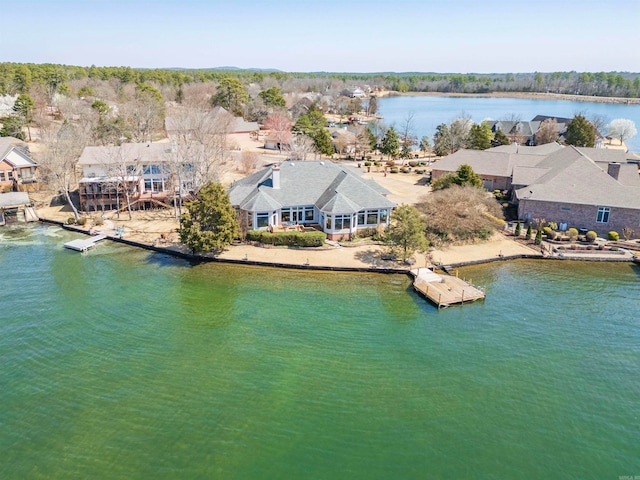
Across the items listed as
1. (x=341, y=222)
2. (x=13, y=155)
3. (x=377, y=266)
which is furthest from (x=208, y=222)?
(x=13, y=155)

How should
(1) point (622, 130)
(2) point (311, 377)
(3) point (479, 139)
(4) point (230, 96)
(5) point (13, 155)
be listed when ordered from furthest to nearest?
(4) point (230, 96), (1) point (622, 130), (3) point (479, 139), (5) point (13, 155), (2) point (311, 377)

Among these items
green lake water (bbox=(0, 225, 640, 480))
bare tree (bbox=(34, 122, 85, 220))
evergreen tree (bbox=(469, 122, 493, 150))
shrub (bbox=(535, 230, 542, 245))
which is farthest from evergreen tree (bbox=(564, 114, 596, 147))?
bare tree (bbox=(34, 122, 85, 220))

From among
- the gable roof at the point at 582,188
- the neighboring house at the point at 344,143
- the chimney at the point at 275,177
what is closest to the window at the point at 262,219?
the chimney at the point at 275,177

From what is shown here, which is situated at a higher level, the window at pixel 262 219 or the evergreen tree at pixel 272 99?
the evergreen tree at pixel 272 99

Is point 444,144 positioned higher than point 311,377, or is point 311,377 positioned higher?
point 444,144

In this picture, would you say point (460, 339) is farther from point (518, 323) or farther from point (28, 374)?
point (28, 374)

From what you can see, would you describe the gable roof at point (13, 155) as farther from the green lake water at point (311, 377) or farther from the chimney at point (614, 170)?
the chimney at point (614, 170)

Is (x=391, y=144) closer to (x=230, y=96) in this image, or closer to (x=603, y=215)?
(x=603, y=215)
